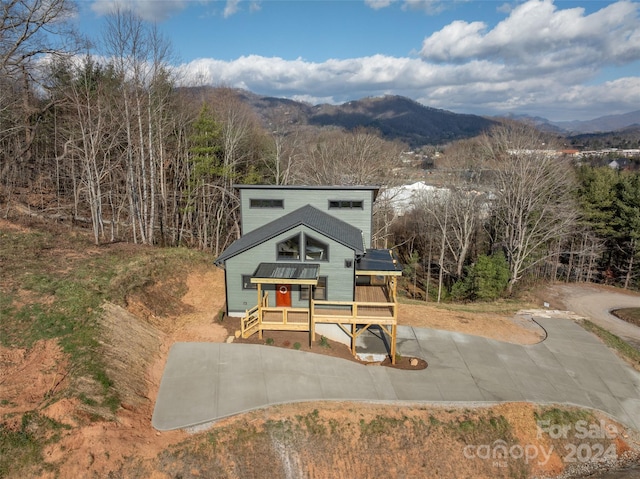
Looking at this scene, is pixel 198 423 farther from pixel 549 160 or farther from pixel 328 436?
pixel 549 160

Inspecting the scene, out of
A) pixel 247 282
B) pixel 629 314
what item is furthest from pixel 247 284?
pixel 629 314

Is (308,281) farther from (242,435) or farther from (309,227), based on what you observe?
(242,435)

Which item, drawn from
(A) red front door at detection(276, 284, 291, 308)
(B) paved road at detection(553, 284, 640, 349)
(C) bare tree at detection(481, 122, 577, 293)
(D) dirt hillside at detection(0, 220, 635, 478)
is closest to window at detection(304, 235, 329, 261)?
(A) red front door at detection(276, 284, 291, 308)

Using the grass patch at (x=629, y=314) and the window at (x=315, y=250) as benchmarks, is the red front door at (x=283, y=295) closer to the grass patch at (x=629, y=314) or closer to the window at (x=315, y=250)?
the window at (x=315, y=250)

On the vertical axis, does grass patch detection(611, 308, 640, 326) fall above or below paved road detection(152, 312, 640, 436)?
below

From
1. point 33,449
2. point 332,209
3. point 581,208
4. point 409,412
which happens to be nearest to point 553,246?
point 581,208

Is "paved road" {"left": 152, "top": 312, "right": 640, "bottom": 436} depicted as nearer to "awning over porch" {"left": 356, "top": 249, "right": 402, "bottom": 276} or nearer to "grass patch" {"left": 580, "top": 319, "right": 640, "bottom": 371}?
"grass patch" {"left": 580, "top": 319, "right": 640, "bottom": 371}
